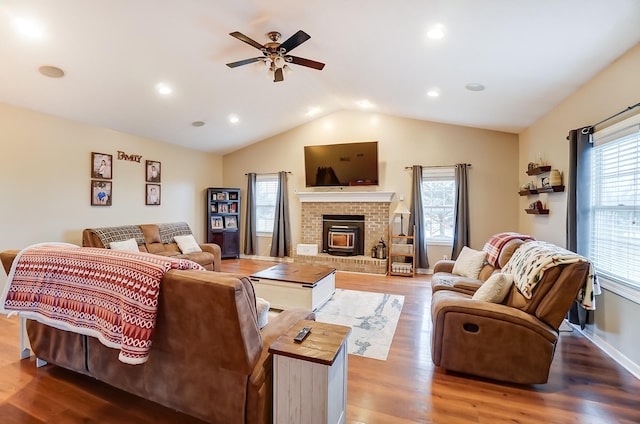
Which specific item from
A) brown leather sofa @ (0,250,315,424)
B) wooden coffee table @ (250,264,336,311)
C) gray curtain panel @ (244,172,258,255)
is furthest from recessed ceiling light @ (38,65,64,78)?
gray curtain panel @ (244,172,258,255)

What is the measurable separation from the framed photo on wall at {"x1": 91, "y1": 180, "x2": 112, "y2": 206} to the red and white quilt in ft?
11.6

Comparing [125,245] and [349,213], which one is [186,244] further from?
[349,213]

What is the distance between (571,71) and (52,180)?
6.74m

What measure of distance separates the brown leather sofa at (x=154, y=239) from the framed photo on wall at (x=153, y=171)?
1089 millimetres

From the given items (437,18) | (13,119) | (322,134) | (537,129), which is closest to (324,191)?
(322,134)

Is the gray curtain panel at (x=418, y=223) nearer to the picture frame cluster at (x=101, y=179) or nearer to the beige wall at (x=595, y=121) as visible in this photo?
the beige wall at (x=595, y=121)

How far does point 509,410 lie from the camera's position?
1.93 m

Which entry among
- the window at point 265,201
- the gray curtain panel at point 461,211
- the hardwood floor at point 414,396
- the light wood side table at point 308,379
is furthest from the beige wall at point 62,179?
the gray curtain panel at point 461,211

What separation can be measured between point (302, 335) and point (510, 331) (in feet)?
5.17

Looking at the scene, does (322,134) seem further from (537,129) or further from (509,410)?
(509,410)

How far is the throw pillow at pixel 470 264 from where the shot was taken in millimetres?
3495

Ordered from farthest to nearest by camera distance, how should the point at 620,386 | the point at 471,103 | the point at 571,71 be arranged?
1. the point at 471,103
2. the point at 571,71
3. the point at 620,386

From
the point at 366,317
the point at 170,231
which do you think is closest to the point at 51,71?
the point at 170,231

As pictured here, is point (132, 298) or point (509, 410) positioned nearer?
point (132, 298)
